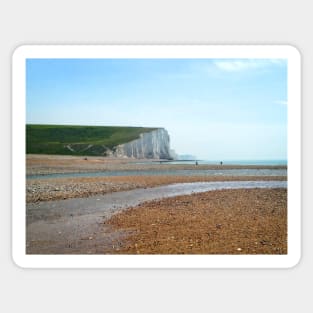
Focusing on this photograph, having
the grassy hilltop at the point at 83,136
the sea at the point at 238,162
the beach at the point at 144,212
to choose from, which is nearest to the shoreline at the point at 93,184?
the beach at the point at 144,212

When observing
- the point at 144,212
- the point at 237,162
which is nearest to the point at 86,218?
the point at 144,212

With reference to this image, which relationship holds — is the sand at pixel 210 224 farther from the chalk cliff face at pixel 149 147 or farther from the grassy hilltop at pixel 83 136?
the grassy hilltop at pixel 83 136

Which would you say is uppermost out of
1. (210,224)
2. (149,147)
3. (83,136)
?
(83,136)

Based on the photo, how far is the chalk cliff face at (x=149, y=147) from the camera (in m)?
3.55

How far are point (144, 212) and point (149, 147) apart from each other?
72 cm

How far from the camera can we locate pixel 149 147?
11.5 feet

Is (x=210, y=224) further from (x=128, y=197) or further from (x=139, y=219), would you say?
(x=128, y=197)

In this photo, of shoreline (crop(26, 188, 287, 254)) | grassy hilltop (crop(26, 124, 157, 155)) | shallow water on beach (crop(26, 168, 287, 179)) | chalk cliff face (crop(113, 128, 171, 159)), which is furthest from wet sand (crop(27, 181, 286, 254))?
grassy hilltop (crop(26, 124, 157, 155))

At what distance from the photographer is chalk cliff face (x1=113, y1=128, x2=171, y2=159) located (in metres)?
3.55
